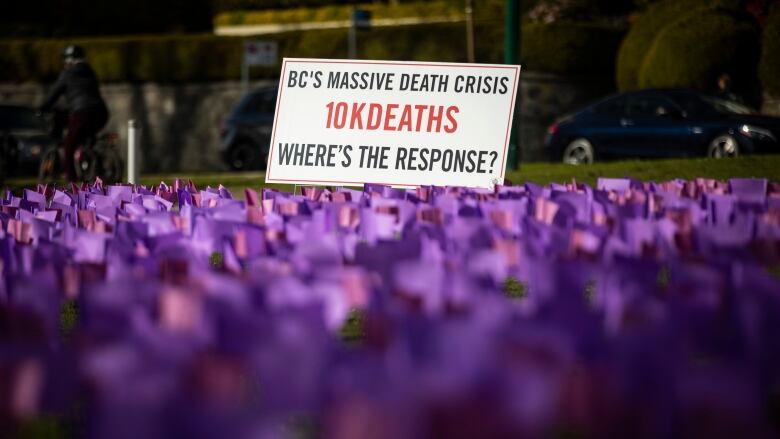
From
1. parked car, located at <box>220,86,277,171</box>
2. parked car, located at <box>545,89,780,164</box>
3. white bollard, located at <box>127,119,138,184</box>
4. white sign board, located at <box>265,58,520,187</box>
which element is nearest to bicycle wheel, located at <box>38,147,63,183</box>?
white bollard, located at <box>127,119,138,184</box>

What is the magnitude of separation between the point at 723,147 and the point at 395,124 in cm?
1050

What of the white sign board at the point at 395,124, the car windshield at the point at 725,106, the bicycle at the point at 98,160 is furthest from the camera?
the car windshield at the point at 725,106

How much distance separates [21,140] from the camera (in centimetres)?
2542

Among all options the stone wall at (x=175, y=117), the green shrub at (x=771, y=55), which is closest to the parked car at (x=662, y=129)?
the green shrub at (x=771, y=55)

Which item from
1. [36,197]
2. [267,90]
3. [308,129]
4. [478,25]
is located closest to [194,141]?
[478,25]

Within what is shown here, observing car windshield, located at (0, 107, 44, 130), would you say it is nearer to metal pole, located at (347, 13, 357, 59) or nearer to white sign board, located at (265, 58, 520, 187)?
metal pole, located at (347, 13, 357, 59)

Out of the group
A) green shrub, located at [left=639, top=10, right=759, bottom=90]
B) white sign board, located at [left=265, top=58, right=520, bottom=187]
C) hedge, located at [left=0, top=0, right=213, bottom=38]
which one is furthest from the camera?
hedge, located at [left=0, top=0, right=213, bottom=38]

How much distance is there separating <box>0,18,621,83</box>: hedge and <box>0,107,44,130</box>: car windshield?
25.4 feet

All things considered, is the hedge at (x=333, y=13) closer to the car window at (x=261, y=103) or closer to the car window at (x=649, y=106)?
the car window at (x=261, y=103)

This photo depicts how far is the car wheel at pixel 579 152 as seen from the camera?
21.5 m

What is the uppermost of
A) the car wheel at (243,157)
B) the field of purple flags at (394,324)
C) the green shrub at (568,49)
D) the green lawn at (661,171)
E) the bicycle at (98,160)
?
the green shrub at (568,49)

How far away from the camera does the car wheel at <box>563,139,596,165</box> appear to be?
21453mm

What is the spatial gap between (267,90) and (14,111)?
13.3ft

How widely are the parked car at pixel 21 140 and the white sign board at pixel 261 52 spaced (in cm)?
439
